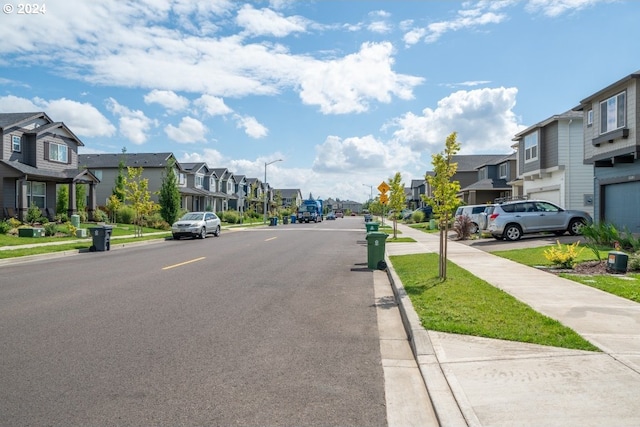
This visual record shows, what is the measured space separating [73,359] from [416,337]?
13.2 ft

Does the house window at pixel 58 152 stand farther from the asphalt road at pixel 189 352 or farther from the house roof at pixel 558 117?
the house roof at pixel 558 117

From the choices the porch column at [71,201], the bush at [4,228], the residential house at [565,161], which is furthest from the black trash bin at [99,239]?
the residential house at [565,161]

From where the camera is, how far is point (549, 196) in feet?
102

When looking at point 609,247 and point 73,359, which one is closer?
point 73,359

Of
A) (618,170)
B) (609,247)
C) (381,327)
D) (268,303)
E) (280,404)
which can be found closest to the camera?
(280,404)

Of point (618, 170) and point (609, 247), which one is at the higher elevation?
point (618, 170)

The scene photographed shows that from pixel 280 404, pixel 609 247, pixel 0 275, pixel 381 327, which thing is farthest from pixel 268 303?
pixel 609 247

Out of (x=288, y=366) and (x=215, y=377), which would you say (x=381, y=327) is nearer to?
(x=288, y=366)

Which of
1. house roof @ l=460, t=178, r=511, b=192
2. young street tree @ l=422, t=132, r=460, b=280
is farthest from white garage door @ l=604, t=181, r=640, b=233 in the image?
house roof @ l=460, t=178, r=511, b=192

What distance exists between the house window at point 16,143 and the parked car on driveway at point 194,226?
1186 cm

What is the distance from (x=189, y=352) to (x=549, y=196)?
29736mm

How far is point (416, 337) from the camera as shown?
6.36 metres

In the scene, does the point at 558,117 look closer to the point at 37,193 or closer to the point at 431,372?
the point at 431,372

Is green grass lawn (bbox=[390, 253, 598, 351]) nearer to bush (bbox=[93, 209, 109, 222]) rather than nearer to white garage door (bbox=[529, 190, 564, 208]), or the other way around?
white garage door (bbox=[529, 190, 564, 208])
